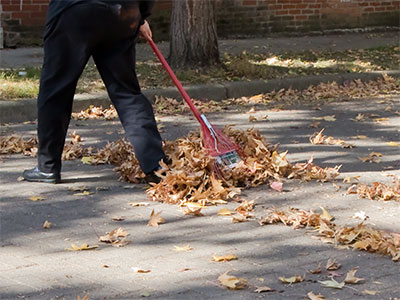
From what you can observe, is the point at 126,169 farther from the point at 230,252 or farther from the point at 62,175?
the point at 230,252

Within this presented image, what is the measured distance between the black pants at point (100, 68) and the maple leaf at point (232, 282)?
1.80 meters

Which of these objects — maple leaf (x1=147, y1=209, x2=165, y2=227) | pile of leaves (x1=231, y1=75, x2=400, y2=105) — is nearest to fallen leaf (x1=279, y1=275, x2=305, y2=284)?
maple leaf (x1=147, y1=209, x2=165, y2=227)

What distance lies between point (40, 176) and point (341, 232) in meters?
2.19

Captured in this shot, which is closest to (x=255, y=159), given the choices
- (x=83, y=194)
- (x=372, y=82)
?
(x=83, y=194)

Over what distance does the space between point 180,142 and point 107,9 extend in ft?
3.61

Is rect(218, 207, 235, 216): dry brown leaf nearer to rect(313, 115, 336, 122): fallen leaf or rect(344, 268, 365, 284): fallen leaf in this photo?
rect(344, 268, 365, 284): fallen leaf

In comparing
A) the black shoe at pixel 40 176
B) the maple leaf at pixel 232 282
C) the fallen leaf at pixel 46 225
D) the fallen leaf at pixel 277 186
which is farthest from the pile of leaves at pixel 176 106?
the maple leaf at pixel 232 282

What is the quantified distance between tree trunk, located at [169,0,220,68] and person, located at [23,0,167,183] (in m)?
4.64

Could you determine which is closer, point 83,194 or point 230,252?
point 230,252

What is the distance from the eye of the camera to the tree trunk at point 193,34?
1054cm

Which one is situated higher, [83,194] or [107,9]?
[107,9]

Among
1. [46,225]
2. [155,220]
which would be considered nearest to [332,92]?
[155,220]

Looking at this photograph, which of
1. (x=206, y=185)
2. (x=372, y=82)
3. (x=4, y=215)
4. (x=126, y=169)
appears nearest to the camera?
(x=4, y=215)

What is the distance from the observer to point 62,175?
6.23 meters
